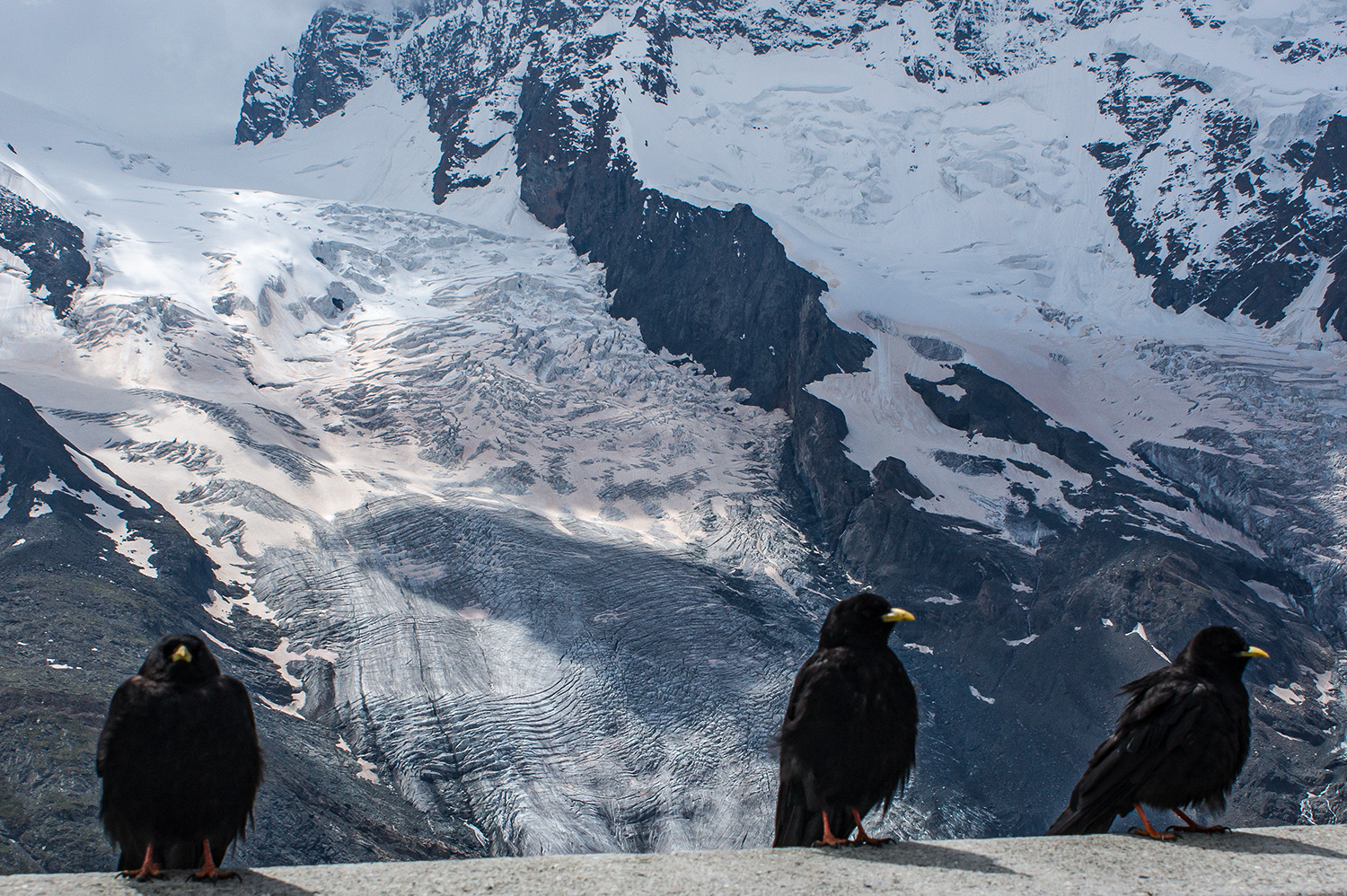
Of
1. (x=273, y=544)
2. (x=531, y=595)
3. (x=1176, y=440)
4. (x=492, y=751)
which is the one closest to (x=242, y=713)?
(x=492, y=751)

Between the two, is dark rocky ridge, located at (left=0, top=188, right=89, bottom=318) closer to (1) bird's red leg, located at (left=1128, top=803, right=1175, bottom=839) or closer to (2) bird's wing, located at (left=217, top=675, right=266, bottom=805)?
(2) bird's wing, located at (left=217, top=675, right=266, bottom=805)

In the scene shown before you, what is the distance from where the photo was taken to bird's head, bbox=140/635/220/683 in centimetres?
542

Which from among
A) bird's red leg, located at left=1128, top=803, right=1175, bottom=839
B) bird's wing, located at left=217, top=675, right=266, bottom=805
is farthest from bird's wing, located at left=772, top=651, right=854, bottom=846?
bird's wing, located at left=217, top=675, right=266, bottom=805

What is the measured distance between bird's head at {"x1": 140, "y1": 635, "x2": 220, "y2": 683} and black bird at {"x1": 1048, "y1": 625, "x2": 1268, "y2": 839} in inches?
189

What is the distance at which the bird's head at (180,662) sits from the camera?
5418 millimetres

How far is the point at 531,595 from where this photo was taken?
51.5 metres

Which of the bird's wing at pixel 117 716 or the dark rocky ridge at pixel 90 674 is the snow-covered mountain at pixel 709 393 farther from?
the bird's wing at pixel 117 716

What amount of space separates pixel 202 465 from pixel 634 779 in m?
30.7

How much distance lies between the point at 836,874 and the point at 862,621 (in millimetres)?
2302

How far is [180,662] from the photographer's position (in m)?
5.42

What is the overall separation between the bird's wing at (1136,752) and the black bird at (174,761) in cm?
474

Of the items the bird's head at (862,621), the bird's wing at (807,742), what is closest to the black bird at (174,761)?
the bird's wing at (807,742)

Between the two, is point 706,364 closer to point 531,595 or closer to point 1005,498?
point 1005,498

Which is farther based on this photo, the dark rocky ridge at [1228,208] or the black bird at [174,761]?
the dark rocky ridge at [1228,208]
